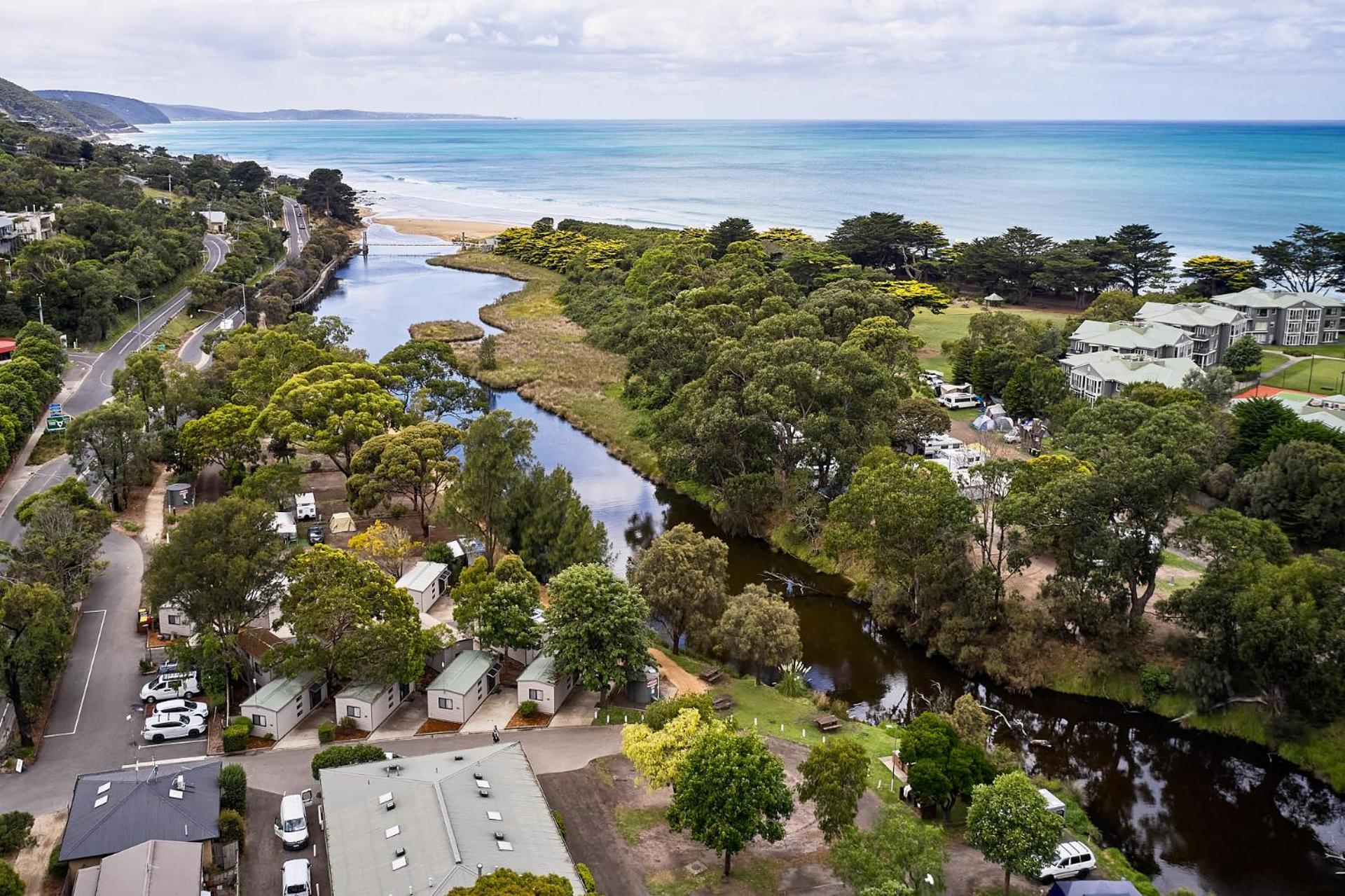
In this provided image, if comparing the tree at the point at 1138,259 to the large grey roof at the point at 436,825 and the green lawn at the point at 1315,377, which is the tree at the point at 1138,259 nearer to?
the green lawn at the point at 1315,377

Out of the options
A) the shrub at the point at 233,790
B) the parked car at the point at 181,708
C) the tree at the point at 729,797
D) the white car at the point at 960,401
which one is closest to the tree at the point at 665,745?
the tree at the point at 729,797

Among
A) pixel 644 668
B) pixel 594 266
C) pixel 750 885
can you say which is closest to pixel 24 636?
pixel 644 668

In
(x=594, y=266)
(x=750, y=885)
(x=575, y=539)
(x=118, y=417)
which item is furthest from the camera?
(x=594, y=266)

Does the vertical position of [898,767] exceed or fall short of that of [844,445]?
it falls short

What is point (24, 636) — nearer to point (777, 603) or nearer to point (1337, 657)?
point (777, 603)

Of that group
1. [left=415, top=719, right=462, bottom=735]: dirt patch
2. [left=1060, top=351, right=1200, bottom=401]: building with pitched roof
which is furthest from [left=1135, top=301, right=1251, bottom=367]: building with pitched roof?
[left=415, top=719, right=462, bottom=735]: dirt patch

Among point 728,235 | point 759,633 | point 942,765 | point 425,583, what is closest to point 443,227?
point 728,235

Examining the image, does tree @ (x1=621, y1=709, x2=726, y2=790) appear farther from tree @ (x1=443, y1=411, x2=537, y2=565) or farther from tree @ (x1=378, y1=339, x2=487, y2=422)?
tree @ (x1=378, y1=339, x2=487, y2=422)
